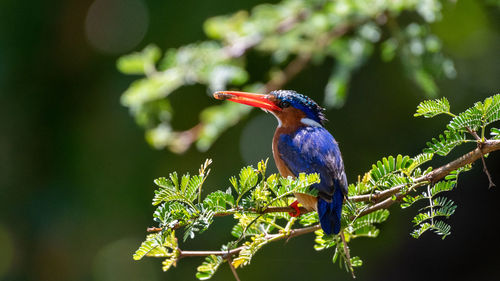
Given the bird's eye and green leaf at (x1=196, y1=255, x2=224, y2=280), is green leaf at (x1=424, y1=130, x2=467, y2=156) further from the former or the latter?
the bird's eye

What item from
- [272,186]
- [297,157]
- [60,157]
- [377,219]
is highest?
[60,157]

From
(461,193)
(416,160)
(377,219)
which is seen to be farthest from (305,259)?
(416,160)

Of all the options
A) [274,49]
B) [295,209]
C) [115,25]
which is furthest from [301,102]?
[115,25]

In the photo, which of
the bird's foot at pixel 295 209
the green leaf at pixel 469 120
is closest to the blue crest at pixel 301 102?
the bird's foot at pixel 295 209

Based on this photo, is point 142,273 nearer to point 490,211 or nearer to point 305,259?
point 305,259

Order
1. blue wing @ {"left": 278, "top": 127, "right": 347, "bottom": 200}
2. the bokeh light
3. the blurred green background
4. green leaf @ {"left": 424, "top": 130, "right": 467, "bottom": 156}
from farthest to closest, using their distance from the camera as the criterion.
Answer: the bokeh light
the blurred green background
blue wing @ {"left": 278, "top": 127, "right": 347, "bottom": 200}
green leaf @ {"left": 424, "top": 130, "right": 467, "bottom": 156}

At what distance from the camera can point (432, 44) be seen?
3373mm

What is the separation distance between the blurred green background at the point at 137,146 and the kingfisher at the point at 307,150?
1828 millimetres

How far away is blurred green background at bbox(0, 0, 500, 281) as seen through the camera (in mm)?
4992

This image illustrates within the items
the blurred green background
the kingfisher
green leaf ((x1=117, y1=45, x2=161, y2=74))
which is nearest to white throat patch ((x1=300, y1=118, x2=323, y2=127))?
the kingfisher

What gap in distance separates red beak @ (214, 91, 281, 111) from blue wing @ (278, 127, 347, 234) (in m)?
0.22

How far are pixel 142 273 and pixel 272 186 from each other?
4227mm

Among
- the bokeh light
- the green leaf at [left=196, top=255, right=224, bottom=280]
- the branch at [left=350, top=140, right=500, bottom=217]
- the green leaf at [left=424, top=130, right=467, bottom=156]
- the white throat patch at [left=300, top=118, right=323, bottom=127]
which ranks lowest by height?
the green leaf at [left=196, top=255, right=224, bottom=280]

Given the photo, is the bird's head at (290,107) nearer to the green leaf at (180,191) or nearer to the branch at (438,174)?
the branch at (438,174)
